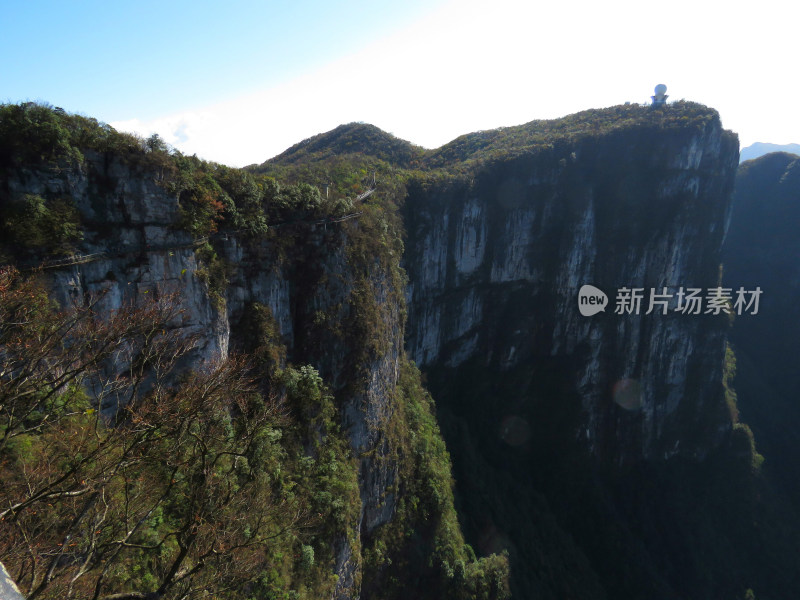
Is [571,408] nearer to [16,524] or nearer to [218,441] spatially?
[218,441]

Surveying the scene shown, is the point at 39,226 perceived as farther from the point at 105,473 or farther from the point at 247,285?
the point at 105,473

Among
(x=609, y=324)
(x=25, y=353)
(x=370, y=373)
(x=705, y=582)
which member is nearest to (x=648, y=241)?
(x=609, y=324)

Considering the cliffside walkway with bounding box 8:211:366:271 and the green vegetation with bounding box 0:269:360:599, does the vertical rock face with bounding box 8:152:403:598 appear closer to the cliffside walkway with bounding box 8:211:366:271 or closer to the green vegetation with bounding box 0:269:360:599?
the cliffside walkway with bounding box 8:211:366:271

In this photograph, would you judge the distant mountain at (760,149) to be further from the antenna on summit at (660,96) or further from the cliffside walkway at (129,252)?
the cliffside walkway at (129,252)

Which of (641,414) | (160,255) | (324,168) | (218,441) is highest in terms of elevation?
(324,168)

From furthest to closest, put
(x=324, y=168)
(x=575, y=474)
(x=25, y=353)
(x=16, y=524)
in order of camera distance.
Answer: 1. (x=575, y=474)
2. (x=324, y=168)
3. (x=25, y=353)
4. (x=16, y=524)

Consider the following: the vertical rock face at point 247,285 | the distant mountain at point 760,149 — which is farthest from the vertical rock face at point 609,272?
the distant mountain at point 760,149
